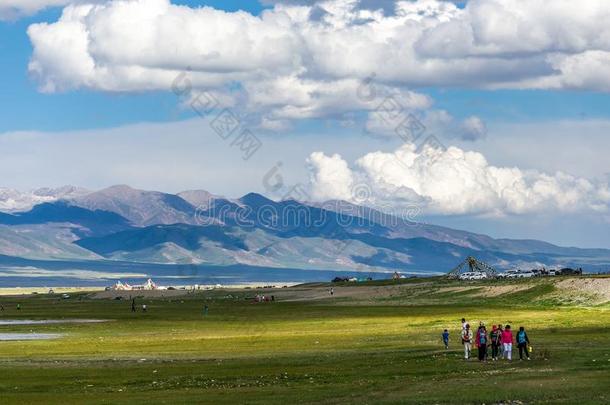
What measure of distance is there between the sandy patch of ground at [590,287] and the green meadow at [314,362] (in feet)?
4.18

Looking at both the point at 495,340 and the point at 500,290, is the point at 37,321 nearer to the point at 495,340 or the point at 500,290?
the point at 500,290

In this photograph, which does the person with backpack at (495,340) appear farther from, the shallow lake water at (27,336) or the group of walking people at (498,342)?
the shallow lake water at (27,336)

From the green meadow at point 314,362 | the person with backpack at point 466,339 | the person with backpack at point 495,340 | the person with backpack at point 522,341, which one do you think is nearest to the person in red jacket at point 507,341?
the person with backpack at point 522,341

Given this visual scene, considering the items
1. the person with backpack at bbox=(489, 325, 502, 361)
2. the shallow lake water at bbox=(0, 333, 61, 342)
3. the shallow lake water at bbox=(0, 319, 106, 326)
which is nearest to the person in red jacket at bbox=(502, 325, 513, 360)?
the person with backpack at bbox=(489, 325, 502, 361)

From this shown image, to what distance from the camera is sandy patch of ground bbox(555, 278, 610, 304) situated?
12788 cm

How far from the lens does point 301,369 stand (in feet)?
206

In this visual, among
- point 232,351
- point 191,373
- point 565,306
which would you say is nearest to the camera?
point 191,373

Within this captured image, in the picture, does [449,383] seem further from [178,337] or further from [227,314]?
[227,314]

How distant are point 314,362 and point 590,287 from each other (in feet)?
246

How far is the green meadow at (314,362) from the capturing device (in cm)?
5078

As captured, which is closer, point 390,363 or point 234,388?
point 234,388

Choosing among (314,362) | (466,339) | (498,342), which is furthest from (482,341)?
(314,362)

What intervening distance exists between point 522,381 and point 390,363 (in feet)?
39.6

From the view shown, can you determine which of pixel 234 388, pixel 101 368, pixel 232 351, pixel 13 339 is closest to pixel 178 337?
pixel 13 339
